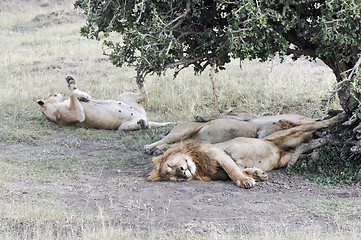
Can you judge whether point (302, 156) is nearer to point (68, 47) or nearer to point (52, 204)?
point (52, 204)

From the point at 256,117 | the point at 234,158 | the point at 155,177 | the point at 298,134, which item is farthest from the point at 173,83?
the point at 155,177

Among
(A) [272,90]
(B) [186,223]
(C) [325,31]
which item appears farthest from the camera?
(A) [272,90]

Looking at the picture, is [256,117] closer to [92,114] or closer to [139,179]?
[139,179]

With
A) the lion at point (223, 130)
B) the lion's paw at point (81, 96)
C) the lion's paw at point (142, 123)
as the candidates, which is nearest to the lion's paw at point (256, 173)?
the lion at point (223, 130)

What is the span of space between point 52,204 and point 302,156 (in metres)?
3.34

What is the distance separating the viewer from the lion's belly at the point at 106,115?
30.4ft

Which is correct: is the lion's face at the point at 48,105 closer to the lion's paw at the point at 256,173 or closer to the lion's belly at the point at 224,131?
the lion's belly at the point at 224,131

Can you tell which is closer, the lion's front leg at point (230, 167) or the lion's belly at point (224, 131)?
the lion's front leg at point (230, 167)

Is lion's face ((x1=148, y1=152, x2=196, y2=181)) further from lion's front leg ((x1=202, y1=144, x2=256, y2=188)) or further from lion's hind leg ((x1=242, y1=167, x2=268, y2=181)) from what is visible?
lion's hind leg ((x1=242, y1=167, x2=268, y2=181))

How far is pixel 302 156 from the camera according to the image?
6645 millimetres

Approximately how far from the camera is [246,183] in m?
5.77

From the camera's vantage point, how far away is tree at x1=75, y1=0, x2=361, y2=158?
572 cm

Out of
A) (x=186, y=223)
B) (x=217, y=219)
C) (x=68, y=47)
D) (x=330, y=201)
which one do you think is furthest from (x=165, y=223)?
(x=68, y=47)

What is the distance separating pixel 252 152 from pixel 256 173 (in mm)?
371
